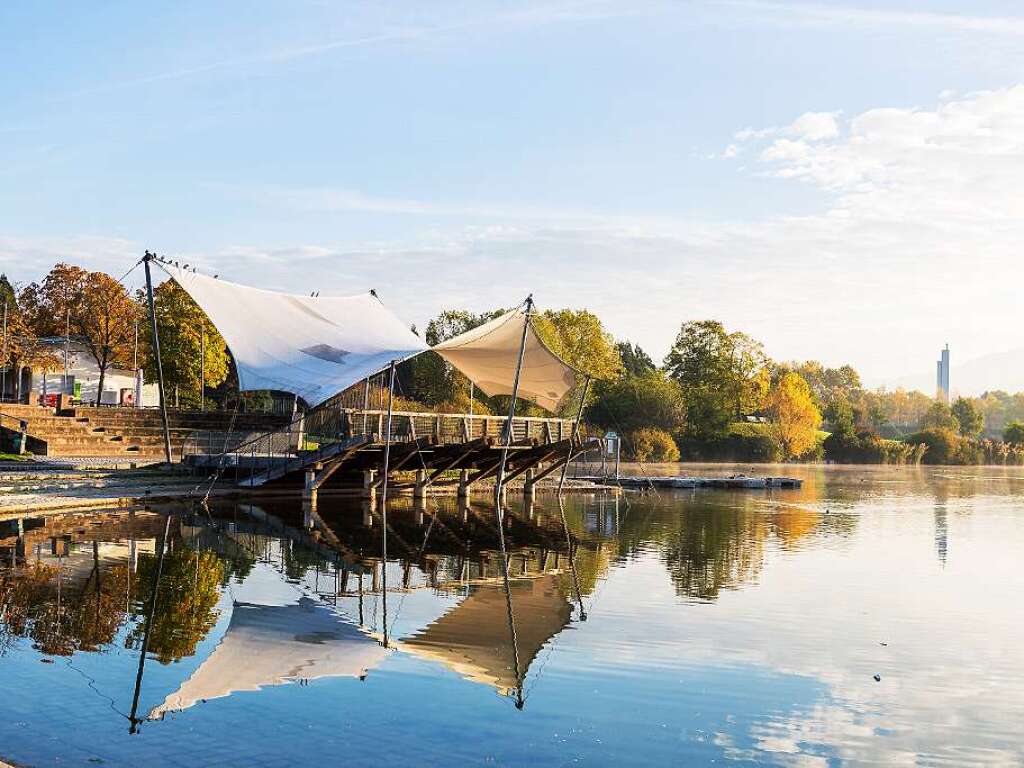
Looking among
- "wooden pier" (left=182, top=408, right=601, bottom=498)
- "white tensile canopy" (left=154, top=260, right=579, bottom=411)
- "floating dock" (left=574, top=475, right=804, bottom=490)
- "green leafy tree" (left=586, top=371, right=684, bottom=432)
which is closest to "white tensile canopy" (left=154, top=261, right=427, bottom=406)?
"white tensile canopy" (left=154, top=260, right=579, bottom=411)

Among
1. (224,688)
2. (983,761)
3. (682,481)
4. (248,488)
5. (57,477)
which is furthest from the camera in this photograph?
(682,481)

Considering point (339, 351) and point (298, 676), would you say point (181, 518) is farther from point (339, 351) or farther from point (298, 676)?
point (298, 676)

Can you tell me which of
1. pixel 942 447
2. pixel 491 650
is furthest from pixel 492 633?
pixel 942 447

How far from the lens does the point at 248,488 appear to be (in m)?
32.0

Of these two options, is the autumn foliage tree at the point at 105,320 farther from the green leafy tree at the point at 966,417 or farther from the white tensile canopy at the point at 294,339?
the green leafy tree at the point at 966,417

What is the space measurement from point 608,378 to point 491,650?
6808 centimetres

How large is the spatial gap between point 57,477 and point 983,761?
25.9 metres

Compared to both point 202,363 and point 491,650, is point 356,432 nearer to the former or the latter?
point 491,650

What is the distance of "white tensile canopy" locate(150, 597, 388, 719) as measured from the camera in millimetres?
10719

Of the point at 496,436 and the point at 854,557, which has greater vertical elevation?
the point at 496,436

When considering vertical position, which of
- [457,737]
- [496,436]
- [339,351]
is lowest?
[457,737]

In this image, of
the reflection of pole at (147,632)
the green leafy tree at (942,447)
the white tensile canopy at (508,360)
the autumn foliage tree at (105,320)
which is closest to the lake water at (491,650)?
the reflection of pole at (147,632)

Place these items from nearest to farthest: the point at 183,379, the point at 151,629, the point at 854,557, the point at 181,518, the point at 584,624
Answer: the point at 151,629
the point at 584,624
the point at 854,557
the point at 181,518
the point at 183,379

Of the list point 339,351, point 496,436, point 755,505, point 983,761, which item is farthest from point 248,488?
point 983,761
